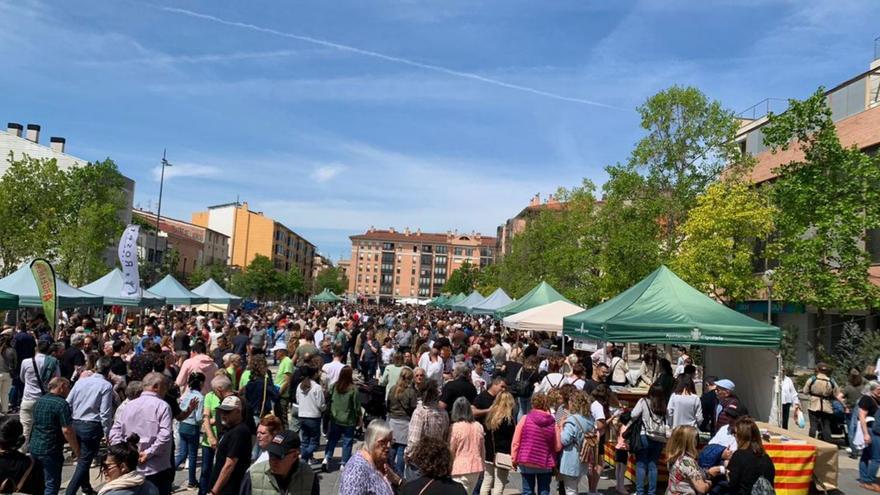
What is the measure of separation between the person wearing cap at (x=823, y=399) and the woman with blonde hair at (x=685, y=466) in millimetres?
7935

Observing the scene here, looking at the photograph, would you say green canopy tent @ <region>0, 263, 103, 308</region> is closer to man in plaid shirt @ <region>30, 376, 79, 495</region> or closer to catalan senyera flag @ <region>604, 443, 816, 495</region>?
man in plaid shirt @ <region>30, 376, 79, 495</region>

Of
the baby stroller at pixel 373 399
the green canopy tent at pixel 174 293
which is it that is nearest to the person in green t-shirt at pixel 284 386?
the baby stroller at pixel 373 399

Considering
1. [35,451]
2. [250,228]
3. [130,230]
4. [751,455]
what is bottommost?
[35,451]

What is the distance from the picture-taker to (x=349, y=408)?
9.34m

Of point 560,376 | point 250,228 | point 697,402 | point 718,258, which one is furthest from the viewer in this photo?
point 250,228

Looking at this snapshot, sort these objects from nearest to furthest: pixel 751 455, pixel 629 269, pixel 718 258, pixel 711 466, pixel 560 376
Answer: pixel 751 455 < pixel 711 466 < pixel 560 376 < pixel 718 258 < pixel 629 269

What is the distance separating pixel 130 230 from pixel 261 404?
11486mm

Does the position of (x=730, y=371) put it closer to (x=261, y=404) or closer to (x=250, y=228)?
(x=261, y=404)

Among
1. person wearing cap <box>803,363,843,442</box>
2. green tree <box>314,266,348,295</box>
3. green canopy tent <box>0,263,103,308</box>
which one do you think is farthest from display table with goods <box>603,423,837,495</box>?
green tree <box>314,266,348,295</box>

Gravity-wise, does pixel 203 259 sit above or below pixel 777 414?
above

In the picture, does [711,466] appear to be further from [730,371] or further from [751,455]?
[730,371]

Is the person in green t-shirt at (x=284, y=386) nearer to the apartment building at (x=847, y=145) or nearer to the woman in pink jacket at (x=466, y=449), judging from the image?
the woman in pink jacket at (x=466, y=449)

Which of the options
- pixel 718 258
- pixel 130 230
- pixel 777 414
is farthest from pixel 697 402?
pixel 718 258

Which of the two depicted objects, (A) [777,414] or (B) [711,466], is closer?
(B) [711,466]
